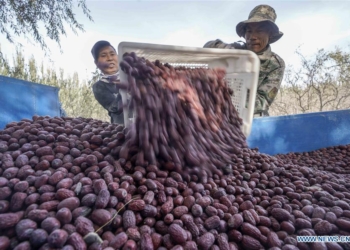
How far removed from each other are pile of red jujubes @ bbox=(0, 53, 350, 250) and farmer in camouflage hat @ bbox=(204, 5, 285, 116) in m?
1.54

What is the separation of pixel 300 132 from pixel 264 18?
4.73 feet

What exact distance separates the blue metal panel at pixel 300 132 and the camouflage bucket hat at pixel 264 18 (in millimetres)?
1147

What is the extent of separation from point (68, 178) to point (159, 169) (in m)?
0.47

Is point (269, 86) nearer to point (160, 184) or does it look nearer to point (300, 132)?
point (300, 132)

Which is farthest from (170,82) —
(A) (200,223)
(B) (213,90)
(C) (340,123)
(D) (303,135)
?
(C) (340,123)

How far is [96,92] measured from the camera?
337cm

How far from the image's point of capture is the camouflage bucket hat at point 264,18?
114 inches

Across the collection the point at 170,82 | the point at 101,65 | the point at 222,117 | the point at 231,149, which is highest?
the point at 101,65

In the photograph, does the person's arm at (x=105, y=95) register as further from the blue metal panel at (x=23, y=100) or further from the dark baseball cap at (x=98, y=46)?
the blue metal panel at (x=23, y=100)

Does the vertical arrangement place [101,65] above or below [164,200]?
above

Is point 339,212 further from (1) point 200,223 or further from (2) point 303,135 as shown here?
(2) point 303,135

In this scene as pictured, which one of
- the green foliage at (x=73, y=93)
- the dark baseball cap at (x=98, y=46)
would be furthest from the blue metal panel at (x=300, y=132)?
the green foliage at (x=73, y=93)

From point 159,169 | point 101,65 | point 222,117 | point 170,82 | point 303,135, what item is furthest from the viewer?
point 101,65

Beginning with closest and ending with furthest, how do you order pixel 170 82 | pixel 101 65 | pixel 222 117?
pixel 170 82 → pixel 222 117 → pixel 101 65
